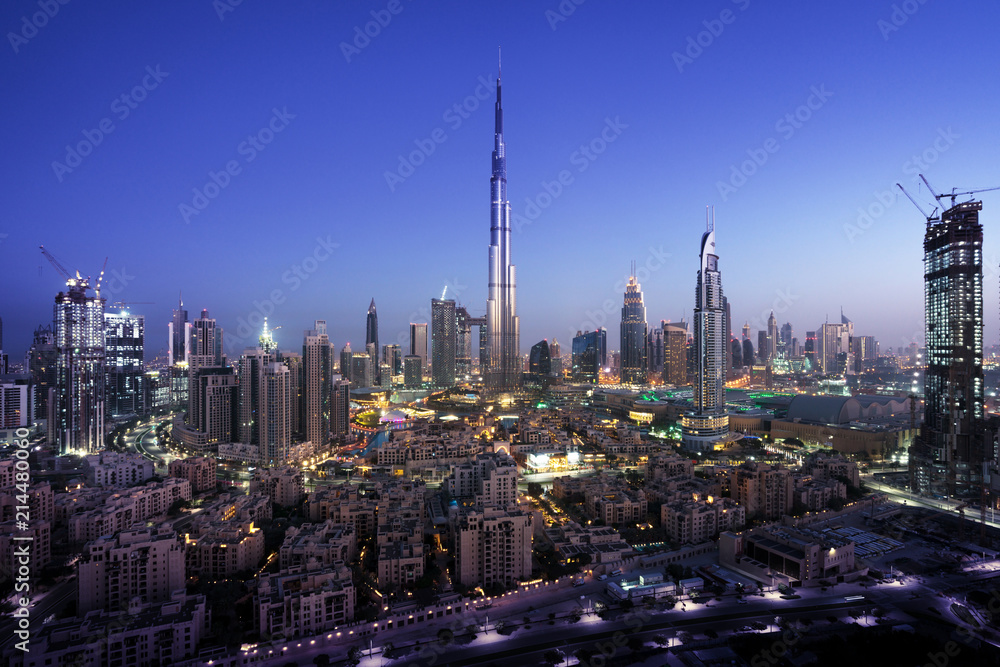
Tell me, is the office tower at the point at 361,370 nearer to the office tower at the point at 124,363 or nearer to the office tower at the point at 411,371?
the office tower at the point at 411,371

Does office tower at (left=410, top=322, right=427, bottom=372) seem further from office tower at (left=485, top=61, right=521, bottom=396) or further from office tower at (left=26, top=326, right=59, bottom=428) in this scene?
office tower at (left=26, top=326, right=59, bottom=428)

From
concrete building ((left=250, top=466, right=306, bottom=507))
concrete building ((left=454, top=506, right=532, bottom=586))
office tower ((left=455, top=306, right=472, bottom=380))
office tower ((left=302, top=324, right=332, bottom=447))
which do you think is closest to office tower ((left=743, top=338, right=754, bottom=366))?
office tower ((left=455, top=306, right=472, bottom=380))

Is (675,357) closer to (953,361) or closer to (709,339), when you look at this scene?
(709,339)

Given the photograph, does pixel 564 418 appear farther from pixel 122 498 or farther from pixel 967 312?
pixel 122 498

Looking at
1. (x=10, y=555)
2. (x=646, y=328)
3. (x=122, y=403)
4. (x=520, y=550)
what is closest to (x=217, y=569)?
(x=10, y=555)

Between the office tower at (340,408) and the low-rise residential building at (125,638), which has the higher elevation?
the office tower at (340,408)

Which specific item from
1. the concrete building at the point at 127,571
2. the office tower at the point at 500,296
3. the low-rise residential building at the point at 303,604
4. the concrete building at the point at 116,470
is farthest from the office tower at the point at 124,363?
the low-rise residential building at the point at 303,604
